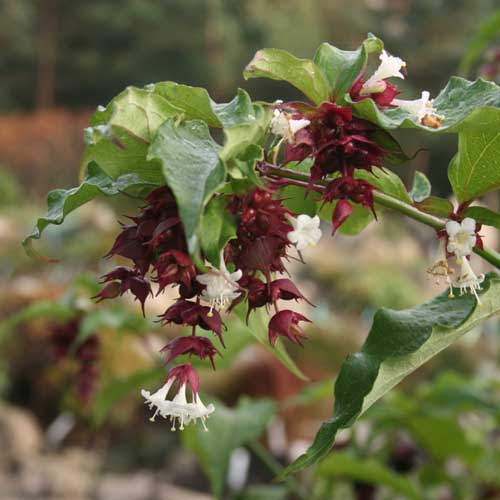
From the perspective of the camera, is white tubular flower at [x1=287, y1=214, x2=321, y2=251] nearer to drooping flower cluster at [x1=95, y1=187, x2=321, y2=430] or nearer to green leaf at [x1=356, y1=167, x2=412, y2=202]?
drooping flower cluster at [x1=95, y1=187, x2=321, y2=430]

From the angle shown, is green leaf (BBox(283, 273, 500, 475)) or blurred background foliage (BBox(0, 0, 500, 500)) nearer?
green leaf (BBox(283, 273, 500, 475))

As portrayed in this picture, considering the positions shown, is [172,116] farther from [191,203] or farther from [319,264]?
[319,264]

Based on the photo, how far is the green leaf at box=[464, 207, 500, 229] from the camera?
63cm

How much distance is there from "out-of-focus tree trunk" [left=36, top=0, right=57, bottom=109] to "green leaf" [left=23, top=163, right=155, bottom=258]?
43.2ft

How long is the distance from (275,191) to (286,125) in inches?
2.0

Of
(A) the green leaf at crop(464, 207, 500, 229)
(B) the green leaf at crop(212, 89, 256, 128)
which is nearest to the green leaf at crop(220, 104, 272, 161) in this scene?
(B) the green leaf at crop(212, 89, 256, 128)

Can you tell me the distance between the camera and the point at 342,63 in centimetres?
58

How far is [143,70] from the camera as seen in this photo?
1309 centimetres

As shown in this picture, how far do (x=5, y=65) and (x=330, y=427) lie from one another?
45.5 feet

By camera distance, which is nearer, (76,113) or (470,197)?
(470,197)

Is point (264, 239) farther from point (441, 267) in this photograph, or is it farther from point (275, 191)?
point (441, 267)

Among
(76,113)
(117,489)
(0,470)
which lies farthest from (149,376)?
(76,113)

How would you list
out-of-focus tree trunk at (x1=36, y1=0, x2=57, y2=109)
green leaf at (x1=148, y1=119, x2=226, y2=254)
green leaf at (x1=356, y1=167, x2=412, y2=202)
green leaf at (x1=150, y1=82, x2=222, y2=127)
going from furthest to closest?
out-of-focus tree trunk at (x1=36, y1=0, x2=57, y2=109) → green leaf at (x1=356, y1=167, x2=412, y2=202) → green leaf at (x1=150, y1=82, x2=222, y2=127) → green leaf at (x1=148, y1=119, x2=226, y2=254)

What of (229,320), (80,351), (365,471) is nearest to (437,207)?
(365,471)
